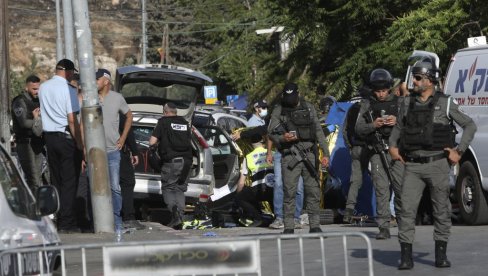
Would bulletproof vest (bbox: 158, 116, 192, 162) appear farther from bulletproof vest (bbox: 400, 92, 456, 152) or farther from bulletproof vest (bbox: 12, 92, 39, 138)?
bulletproof vest (bbox: 400, 92, 456, 152)

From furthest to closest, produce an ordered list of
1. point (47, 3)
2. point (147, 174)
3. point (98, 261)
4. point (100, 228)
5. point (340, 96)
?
1. point (47, 3)
2. point (340, 96)
3. point (147, 174)
4. point (100, 228)
5. point (98, 261)

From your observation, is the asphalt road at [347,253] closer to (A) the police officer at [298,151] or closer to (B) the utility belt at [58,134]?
(A) the police officer at [298,151]

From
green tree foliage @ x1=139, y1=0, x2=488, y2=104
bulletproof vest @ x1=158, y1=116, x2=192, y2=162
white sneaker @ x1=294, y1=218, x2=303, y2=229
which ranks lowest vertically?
white sneaker @ x1=294, y1=218, x2=303, y2=229

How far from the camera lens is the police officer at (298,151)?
46.8 feet

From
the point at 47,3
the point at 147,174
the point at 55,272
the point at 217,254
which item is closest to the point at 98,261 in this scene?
the point at 55,272

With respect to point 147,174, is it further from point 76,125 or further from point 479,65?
point 479,65

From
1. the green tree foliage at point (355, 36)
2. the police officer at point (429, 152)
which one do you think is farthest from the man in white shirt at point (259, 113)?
the police officer at point (429, 152)

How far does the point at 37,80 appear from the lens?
16516 millimetres

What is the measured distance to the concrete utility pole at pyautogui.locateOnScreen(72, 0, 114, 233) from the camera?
13.7 m

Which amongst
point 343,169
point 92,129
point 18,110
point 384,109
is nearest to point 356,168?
point 384,109

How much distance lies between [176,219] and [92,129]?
Answer: 3239 millimetres

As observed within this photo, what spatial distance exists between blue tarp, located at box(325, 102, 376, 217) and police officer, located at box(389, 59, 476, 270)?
4.97m

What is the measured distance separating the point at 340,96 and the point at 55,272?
17.6 metres

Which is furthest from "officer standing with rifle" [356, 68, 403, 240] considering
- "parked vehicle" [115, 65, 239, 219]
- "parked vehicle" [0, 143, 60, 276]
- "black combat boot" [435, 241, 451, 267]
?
"parked vehicle" [0, 143, 60, 276]
